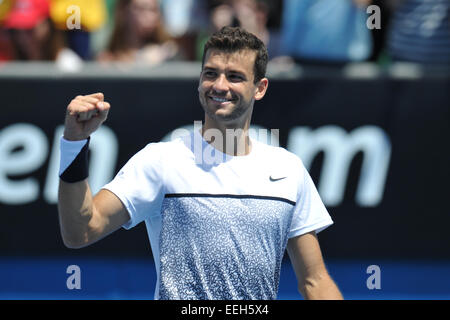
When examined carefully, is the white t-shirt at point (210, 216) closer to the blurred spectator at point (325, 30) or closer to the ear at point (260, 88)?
the ear at point (260, 88)

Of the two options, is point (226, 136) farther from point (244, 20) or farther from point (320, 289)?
point (244, 20)

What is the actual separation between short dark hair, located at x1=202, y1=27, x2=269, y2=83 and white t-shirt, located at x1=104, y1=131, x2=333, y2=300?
404mm

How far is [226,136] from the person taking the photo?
3.72 m

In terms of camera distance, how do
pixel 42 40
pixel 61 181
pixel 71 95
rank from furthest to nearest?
1. pixel 42 40
2. pixel 71 95
3. pixel 61 181

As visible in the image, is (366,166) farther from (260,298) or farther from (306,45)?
(260,298)

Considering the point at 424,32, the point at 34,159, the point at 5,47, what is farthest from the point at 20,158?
the point at 424,32

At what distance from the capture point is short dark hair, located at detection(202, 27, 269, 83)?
369cm

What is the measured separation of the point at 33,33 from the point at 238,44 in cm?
459

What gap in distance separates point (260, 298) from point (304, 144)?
382 centimetres

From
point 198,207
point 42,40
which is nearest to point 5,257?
point 42,40

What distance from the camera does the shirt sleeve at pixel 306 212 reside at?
12.3 ft

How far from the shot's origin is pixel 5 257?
23.8 feet

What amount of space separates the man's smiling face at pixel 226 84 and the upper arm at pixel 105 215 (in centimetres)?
56

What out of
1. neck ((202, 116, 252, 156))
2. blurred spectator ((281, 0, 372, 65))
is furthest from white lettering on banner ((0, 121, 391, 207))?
neck ((202, 116, 252, 156))
